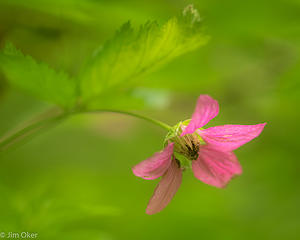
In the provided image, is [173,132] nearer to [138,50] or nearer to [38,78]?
[138,50]

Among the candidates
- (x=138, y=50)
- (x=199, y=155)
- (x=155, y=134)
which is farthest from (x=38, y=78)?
(x=155, y=134)

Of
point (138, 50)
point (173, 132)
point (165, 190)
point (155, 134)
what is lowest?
point (165, 190)

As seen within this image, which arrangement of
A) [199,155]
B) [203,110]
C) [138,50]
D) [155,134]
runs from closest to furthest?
1. [203,110]
2. [138,50]
3. [199,155]
4. [155,134]

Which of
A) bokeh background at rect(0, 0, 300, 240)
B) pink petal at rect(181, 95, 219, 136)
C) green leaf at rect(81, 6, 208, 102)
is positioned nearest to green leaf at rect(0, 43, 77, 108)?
green leaf at rect(81, 6, 208, 102)

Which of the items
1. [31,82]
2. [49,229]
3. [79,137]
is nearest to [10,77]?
[31,82]

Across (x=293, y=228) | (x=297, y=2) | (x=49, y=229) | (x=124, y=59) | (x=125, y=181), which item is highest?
(x=125, y=181)

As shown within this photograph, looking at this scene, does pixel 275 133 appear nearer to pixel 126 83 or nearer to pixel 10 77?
A: pixel 126 83

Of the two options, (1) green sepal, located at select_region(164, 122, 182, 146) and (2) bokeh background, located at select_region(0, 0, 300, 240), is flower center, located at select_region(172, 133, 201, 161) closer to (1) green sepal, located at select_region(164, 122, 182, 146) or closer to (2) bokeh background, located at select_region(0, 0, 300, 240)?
(1) green sepal, located at select_region(164, 122, 182, 146)
